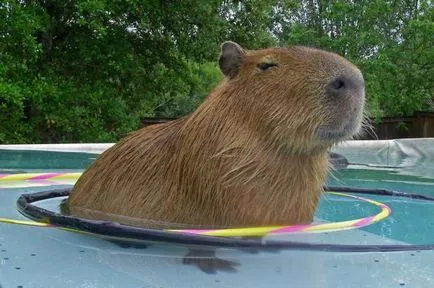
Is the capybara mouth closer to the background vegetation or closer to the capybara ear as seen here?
the capybara ear

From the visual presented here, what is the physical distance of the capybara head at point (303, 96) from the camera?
2.31 m

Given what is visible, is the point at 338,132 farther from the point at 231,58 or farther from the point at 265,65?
the point at 231,58

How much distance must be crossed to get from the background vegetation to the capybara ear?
616 cm

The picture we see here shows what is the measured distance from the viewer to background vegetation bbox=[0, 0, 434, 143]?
9.38m

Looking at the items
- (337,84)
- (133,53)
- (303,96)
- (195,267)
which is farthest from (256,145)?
(133,53)

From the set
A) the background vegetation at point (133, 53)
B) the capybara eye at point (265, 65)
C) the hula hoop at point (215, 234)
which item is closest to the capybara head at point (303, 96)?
the capybara eye at point (265, 65)

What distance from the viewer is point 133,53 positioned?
10.9 meters

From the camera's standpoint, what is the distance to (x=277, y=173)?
7.93ft

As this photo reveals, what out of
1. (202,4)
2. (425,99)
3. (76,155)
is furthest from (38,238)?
(425,99)

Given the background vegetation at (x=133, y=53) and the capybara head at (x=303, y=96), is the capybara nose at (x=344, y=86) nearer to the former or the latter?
the capybara head at (x=303, y=96)

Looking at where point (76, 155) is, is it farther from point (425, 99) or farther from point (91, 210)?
point (425, 99)

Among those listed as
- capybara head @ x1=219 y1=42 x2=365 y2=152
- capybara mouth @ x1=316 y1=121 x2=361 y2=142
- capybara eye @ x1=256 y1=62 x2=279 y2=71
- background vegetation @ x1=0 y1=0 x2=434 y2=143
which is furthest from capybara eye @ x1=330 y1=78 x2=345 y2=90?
background vegetation @ x1=0 y1=0 x2=434 y2=143

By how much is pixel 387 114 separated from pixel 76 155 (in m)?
8.92

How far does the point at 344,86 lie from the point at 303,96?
0.48ft
